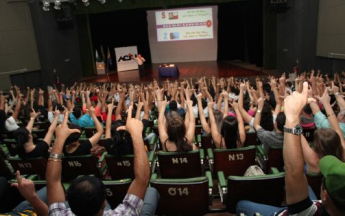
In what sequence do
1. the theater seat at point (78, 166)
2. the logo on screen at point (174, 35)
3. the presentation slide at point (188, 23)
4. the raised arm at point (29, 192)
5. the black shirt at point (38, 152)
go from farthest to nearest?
the logo on screen at point (174, 35), the presentation slide at point (188, 23), the black shirt at point (38, 152), the theater seat at point (78, 166), the raised arm at point (29, 192)

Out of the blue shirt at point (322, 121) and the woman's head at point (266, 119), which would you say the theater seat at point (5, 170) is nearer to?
the woman's head at point (266, 119)

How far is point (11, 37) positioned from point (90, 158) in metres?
9.99

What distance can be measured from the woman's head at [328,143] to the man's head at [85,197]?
1670 millimetres

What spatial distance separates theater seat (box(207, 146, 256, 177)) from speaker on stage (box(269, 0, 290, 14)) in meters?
8.91

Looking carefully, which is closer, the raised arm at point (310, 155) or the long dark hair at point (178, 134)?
the raised arm at point (310, 155)

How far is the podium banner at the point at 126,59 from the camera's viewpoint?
14930 millimetres

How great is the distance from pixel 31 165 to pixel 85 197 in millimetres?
2139

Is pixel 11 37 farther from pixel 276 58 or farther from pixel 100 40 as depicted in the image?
pixel 276 58

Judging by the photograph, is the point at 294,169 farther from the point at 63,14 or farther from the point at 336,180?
the point at 63,14

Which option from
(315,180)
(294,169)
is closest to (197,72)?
(315,180)

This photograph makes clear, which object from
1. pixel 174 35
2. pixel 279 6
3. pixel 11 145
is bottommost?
pixel 11 145

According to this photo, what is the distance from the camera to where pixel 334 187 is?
1.15 metres

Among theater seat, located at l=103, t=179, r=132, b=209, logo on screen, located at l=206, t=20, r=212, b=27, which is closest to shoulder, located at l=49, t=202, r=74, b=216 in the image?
theater seat, located at l=103, t=179, r=132, b=209

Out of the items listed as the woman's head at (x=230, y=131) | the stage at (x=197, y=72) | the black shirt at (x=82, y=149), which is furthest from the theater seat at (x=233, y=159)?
the stage at (x=197, y=72)
